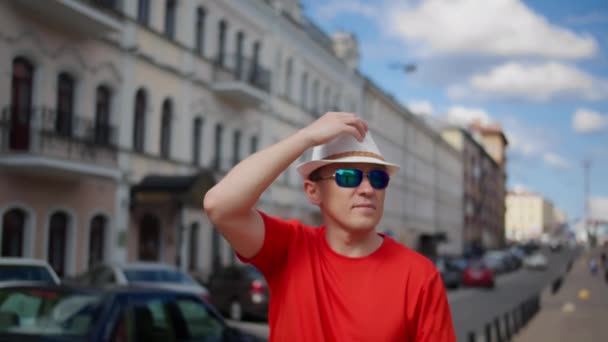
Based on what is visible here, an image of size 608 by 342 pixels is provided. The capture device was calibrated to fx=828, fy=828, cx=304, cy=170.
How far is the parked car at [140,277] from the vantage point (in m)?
17.1

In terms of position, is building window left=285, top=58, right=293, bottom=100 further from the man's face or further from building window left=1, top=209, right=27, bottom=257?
the man's face

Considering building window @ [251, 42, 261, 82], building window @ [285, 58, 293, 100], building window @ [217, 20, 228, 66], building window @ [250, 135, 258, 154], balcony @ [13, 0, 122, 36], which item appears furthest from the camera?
building window @ [285, 58, 293, 100]

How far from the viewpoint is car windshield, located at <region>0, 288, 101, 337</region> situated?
21.2 feet

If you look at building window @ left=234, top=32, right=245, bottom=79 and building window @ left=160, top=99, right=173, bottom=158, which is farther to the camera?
building window @ left=234, top=32, right=245, bottom=79

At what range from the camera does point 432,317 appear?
288cm

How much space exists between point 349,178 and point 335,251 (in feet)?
0.91

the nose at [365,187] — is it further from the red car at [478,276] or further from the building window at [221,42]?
the red car at [478,276]

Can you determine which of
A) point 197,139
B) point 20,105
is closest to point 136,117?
point 197,139

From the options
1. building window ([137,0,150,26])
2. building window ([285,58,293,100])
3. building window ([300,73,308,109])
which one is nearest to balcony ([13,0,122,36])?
building window ([137,0,150,26])

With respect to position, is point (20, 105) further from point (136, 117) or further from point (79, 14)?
point (136, 117)

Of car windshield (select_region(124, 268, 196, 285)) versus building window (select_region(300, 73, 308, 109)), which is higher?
building window (select_region(300, 73, 308, 109))

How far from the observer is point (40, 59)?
850 inches

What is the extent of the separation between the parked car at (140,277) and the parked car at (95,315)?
31.5 ft

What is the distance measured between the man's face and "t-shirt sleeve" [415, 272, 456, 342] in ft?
1.02
